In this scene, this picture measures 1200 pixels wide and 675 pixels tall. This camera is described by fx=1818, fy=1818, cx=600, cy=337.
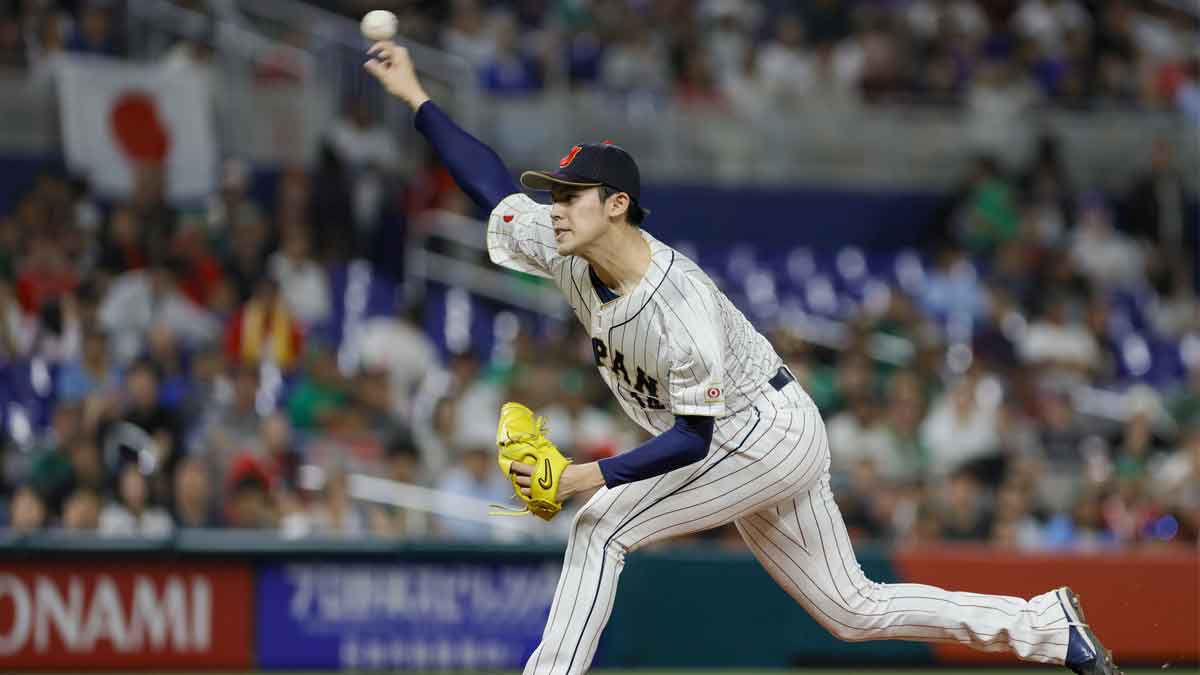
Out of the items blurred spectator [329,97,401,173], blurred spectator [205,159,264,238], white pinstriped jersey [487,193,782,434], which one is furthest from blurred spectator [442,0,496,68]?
white pinstriped jersey [487,193,782,434]

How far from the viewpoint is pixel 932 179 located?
1577 centimetres

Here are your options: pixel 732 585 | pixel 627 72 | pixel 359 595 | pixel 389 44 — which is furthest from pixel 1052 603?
pixel 627 72

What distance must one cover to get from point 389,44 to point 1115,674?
3.15 meters

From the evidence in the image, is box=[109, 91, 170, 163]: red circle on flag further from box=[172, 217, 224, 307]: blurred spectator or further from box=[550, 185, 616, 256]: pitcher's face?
box=[550, 185, 616, 256]: pitcher's face

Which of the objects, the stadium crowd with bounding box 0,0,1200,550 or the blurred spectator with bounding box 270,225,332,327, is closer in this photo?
the stadium crowd with bounding box 0,0,1200,550

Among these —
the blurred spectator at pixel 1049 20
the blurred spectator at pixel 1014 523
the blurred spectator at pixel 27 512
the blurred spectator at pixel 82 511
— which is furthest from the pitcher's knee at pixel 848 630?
the blurred spectator at pixel 1049 20

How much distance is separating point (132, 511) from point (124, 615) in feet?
2.12

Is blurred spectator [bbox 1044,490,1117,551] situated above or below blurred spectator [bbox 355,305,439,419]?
below

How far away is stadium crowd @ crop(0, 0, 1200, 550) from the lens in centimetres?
977

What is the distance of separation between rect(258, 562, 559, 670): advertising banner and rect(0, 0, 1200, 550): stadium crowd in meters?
0.54

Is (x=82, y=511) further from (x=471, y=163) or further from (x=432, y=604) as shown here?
(x=471, y=163)

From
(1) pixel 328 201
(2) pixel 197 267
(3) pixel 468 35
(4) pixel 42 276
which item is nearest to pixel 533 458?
(4) pixel 42 276

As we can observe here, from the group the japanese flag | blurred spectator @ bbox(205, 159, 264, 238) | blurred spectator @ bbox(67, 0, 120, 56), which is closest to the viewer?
blurred spectator @ bbox(205, 159, 264, 238)

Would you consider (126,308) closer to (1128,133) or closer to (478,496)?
(478,496)
